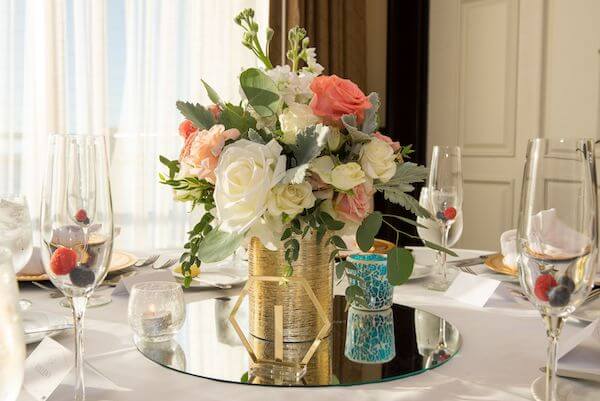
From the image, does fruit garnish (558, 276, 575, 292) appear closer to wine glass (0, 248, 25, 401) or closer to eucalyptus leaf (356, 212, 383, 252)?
eucalyptus leaf (356, 212, 383, 252)

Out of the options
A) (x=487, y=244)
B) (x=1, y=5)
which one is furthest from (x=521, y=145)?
(x=1, y=5)

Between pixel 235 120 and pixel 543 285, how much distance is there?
468 millimetres

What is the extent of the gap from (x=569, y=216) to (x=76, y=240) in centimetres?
52

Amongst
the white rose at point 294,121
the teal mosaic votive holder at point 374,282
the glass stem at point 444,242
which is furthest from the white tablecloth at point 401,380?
the white rose at point 294,121

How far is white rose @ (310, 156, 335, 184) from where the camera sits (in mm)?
800

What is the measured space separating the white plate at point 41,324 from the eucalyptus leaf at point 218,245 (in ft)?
0.74

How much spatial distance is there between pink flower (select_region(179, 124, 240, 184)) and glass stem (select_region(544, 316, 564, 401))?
1.49 ft

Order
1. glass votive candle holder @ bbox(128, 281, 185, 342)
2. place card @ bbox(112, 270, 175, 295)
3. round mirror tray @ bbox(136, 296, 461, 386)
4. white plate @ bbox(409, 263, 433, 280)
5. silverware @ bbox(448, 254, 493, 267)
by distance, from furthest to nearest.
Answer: silverware @ bbox(448, 254, 493, 267) → white plate @ bbox(409, 263, 433, 280) → place card @ bbox(112, 270, 175, 295) → glass votive candle holder @ bbox(128, 281, 185, 342) → round mirror tray @ bbox(136, 296, 461, 386)

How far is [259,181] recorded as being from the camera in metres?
0.78

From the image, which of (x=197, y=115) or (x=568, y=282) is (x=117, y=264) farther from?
(x=568, y=282)

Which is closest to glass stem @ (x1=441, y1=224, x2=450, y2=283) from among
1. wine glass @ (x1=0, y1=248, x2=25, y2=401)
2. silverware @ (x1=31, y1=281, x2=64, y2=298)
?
silverware @ (x1=31, y1=281, x2=64, y2=298)

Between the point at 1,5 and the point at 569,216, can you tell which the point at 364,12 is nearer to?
the point at 1,5

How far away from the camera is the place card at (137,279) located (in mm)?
1100

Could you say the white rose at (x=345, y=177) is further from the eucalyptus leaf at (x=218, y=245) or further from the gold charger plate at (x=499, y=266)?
the gold charger plate at (x=499, y=266)
